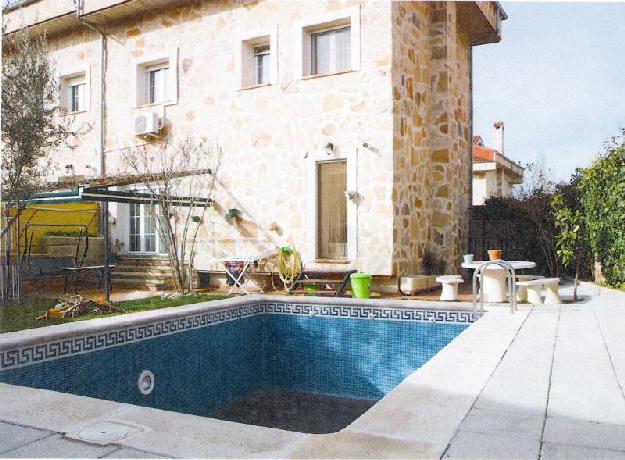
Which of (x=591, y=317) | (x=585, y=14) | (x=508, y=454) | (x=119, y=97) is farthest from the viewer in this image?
(x=119, y=97)

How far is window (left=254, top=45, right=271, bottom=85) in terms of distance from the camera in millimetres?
11133

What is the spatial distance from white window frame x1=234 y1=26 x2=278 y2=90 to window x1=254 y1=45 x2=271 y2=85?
5 cm

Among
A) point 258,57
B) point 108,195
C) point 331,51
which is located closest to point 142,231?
point 108,195

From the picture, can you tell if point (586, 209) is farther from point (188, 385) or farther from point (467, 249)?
point (188, 385)

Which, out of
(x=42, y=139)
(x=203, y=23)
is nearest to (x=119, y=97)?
(x=203, y=23)

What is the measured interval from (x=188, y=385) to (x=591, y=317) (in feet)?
14.5

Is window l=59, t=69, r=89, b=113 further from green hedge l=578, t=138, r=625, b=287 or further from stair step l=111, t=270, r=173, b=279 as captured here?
green hedge l=578, t=138, r=625, b=287

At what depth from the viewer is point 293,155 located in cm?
1027

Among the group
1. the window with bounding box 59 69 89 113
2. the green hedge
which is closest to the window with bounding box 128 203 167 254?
the window with bounding box 59 69 89 113

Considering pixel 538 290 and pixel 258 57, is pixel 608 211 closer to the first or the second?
pixel 538 290

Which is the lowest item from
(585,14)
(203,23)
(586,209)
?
(586,209)

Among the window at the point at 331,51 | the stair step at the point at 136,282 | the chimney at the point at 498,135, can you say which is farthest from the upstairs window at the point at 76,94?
the chimney at the point at 498,135

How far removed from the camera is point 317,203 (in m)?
10.0

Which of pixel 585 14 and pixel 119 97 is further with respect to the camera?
pixel 119 97
